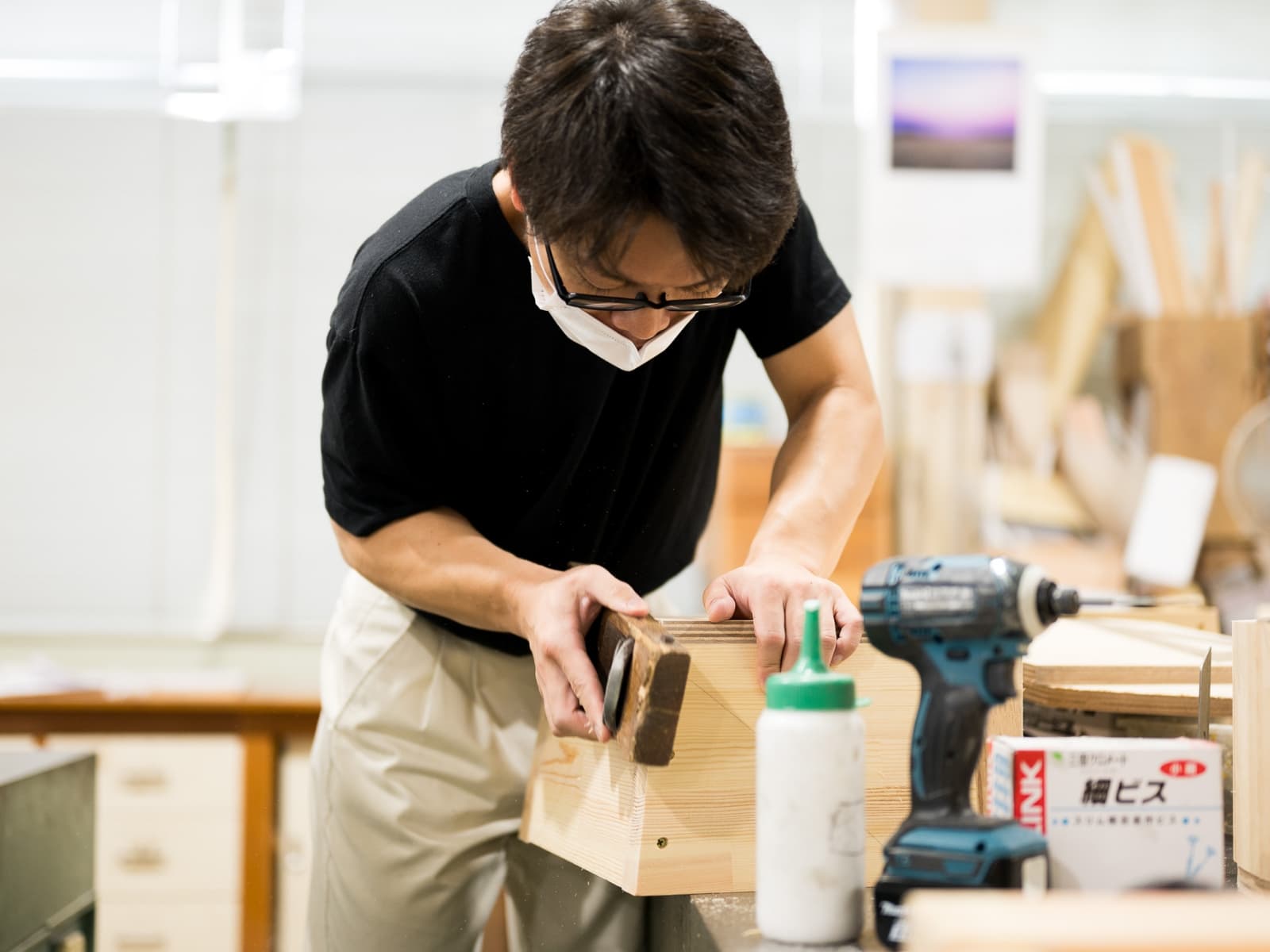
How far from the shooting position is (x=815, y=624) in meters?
0.81

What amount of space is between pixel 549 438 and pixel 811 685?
0.59 m

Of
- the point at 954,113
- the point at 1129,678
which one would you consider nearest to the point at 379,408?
the point at 1129,678

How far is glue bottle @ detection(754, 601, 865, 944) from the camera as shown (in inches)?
31.0

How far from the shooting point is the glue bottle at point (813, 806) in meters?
0.79

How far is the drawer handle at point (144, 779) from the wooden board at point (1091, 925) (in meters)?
2.74

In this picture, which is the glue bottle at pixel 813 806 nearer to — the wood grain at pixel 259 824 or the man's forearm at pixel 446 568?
the man's forearm at pixel 446 568

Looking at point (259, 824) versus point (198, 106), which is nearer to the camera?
point (259, 824)

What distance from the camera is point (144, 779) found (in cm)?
296

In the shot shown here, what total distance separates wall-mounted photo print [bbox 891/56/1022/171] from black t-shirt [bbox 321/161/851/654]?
191 cm

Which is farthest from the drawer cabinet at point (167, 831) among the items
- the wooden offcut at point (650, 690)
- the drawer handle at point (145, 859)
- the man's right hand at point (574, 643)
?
the wooden offcut at point (650, 690)

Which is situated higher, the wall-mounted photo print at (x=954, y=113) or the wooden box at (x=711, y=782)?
the wall-mounted photo print at (x=954, y=113)

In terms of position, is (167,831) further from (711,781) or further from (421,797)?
(711,781)

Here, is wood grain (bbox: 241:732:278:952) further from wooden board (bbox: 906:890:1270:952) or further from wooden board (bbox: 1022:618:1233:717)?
wooden board (bbox: 906:890:1270:952)

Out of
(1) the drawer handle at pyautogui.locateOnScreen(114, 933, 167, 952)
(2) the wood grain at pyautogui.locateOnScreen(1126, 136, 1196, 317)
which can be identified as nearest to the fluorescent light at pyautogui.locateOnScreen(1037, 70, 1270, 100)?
(2) the wood grain at pyautogui.locateOnScreen(1126, 136, 1196, 317)
